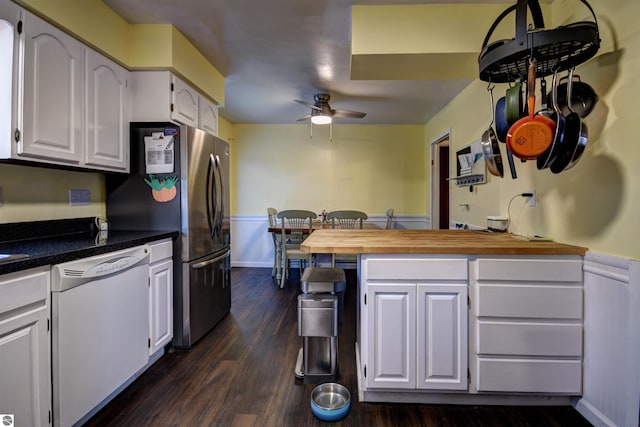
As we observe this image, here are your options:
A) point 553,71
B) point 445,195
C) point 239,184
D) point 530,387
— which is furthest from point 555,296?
point 239,184

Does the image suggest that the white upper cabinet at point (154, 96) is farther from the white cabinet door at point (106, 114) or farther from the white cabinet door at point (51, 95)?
the white cabinet door at point (51, 95)

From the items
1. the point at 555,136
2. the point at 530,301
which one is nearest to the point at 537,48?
the point at 555,136

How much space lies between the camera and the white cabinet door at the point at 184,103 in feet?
7.68

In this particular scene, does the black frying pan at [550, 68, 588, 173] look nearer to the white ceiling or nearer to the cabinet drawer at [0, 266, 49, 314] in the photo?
the white ceiling

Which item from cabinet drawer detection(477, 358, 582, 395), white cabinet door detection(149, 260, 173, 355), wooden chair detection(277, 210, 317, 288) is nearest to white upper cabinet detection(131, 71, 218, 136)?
white cabinet door detection(149, 260, 173, 355)

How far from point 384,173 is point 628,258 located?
3760 millimetres

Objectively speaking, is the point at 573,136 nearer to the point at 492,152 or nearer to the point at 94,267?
the point at 492,152

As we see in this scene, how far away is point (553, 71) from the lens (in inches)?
55.8

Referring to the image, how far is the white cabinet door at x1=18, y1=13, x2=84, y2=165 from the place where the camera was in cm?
153

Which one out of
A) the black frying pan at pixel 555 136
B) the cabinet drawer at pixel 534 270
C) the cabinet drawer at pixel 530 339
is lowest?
the cabinet drawer at pixel 530 339

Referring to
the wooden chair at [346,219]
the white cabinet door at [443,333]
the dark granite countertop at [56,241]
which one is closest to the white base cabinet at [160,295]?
the dark granite countertop at [56,241]

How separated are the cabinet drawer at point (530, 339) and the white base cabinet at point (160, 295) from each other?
6.64ft

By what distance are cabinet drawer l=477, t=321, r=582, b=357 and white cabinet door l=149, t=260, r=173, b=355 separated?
6.64 feet

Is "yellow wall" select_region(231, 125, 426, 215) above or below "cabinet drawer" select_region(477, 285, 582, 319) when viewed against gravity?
above
